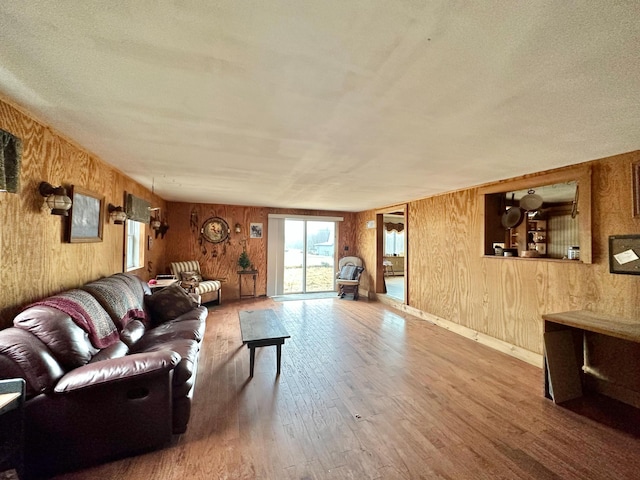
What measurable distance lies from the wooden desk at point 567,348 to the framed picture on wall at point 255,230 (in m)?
5.57

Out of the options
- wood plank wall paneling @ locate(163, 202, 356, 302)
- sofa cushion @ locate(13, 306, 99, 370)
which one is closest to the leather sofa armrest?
sofa cushion @ locate(13, 306, 99, 370)

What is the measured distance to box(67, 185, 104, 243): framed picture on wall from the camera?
232 centimetres

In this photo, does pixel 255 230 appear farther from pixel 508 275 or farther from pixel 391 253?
pixel 391 253

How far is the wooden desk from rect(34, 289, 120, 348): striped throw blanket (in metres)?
3.73

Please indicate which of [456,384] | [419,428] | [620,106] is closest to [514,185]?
[620,106]

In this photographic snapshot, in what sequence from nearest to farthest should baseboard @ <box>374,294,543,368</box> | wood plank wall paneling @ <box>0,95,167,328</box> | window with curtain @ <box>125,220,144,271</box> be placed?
wood plank wall paneling @ <box>0,95,167,328</box> → baseboard @ <box>374,294,543,368</box> → window with curtain @ <box>125,220,144,271</box>

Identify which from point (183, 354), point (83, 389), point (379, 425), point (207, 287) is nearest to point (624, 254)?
point (379, 425)

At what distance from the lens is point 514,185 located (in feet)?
11.0

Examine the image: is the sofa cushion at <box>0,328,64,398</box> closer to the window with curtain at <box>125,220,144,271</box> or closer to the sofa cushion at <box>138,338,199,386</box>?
the sofa cushion at <box>138,338,199,386</box>

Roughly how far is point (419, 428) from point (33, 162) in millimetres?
3361

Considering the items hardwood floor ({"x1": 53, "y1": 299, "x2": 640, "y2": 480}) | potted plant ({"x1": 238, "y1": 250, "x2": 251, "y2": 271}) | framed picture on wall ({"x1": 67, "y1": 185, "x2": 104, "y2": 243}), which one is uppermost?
framed picture on wall ({"x1": 67, "y1": 185, "x2": 104, "y2": 243})

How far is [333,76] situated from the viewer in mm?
1336

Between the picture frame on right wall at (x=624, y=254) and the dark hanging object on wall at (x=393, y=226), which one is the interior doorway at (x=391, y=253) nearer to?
the dark hanging object on wall at (x=393, y=226)

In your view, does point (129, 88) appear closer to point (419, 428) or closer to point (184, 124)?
point (184, 124)
